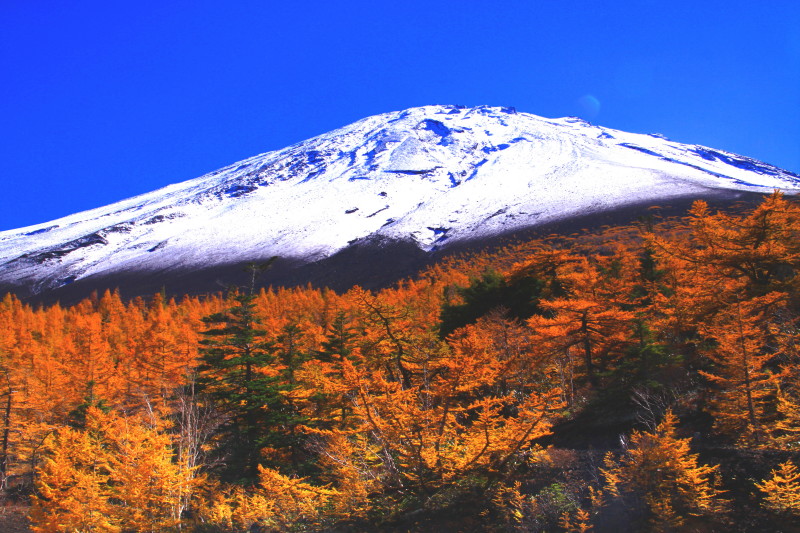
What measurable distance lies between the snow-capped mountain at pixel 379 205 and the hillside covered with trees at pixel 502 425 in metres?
95.6

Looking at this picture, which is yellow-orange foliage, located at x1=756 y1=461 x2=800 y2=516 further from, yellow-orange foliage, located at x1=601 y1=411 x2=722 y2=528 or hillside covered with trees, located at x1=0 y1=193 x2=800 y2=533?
yellow-orange foliage, located at x1=601 y1=411 x2=722 y2=528

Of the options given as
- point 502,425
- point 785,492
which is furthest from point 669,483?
point 502,425

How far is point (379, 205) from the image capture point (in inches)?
6211

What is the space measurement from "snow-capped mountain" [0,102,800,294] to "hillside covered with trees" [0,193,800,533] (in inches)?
3762

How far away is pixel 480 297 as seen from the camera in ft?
86.2

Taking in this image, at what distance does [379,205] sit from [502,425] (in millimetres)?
145816

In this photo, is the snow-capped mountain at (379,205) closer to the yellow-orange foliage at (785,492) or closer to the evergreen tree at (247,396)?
the evergreen tree at (247,396)

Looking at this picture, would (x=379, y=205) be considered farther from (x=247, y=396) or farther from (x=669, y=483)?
(x=669, y=483)

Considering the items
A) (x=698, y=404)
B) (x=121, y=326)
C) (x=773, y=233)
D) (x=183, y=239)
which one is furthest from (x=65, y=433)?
(x=183, y=239)

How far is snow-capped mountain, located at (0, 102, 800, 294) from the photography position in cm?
12575

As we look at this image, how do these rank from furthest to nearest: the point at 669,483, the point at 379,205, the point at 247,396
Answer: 1. the point at 379,205
2. the point at 247,396
3. the point at 669,483

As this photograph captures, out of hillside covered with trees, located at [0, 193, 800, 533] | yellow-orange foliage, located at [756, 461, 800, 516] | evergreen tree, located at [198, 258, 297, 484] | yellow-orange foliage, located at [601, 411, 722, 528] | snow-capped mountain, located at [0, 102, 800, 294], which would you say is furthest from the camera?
snow-capped mountain, located at [0, 102, 800, 294]

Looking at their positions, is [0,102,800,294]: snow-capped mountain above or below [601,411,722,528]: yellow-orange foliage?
above

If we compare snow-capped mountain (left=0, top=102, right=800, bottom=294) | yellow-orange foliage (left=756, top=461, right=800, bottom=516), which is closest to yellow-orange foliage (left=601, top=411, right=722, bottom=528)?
yellow-orange foliage (left=756, top=461, right=800, bottom=516)
